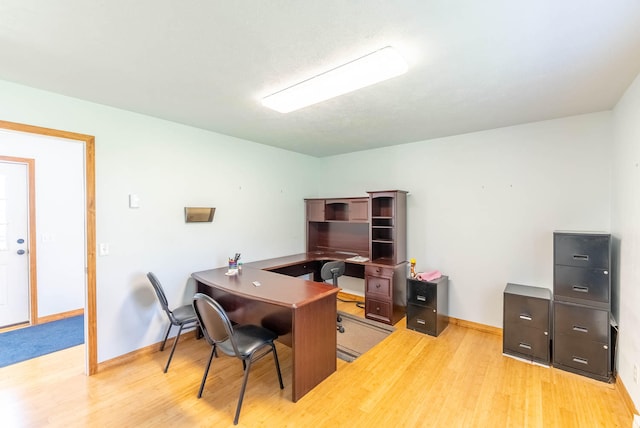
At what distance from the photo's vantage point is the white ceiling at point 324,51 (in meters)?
1.37

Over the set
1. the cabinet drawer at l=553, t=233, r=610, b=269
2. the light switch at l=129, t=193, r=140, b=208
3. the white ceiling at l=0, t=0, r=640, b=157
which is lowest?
the cabinet drawer at l=553, t=233, r=610, b=269

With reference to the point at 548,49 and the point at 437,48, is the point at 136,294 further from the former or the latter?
the point at 548,49

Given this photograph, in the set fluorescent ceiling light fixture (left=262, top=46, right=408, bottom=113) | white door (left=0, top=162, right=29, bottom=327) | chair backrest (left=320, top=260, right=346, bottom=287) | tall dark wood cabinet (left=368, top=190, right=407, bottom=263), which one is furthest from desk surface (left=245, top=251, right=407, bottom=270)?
white door (left=0, top=162, right=29, bottom=327)

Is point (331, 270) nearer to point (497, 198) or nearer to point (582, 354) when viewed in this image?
point (497, 198)

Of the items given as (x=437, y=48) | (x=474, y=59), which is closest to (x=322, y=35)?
(x=437, y=48)

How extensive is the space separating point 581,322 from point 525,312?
0.41m

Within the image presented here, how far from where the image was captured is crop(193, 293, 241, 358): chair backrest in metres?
1.91

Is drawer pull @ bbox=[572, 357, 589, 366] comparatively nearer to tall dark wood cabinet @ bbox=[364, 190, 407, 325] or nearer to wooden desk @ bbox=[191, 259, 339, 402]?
tall dark wood cabinet @ bbox=[364, 190, 407, 325]

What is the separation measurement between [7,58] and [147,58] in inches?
36.0

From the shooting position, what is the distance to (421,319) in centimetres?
337

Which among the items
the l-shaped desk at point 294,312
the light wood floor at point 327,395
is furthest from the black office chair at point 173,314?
the l-shaped desk at point 294,312

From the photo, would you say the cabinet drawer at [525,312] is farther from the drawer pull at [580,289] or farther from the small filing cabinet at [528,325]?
the drawer pull at [580,289]

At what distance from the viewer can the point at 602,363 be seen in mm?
2373

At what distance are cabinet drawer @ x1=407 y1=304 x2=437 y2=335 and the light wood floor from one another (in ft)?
1.50
